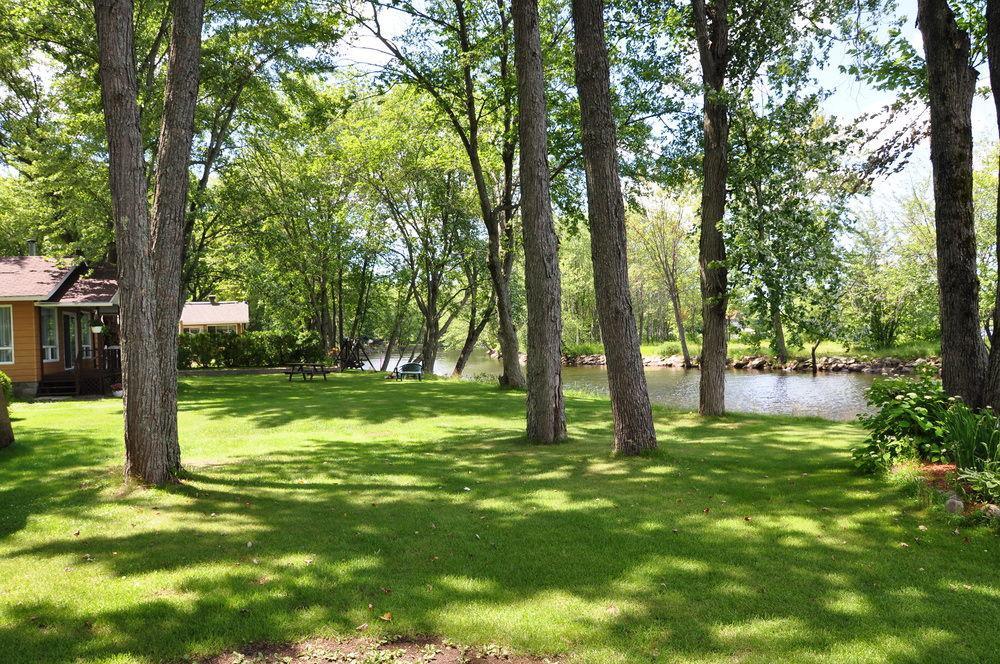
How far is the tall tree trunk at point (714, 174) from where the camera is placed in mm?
11164

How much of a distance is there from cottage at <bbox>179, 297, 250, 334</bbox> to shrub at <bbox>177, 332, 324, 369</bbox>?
41.0 feet

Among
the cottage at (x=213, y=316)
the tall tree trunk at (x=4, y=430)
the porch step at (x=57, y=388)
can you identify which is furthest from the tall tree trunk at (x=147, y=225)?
the cottage at (x=213, y=316)

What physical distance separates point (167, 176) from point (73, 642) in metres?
4.90

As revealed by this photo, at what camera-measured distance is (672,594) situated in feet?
13.0

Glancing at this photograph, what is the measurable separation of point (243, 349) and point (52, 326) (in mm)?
10482

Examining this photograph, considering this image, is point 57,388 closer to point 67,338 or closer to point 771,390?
point 67,338

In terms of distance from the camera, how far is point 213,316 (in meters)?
43.6

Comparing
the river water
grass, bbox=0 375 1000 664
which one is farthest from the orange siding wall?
the river water

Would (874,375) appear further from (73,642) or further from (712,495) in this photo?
(73,642)

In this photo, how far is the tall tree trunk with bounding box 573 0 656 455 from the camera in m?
7.46

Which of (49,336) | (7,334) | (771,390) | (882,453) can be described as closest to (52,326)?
(49,336)

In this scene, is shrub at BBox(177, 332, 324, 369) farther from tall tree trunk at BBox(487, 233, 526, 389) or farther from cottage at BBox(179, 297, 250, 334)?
tall tree trunk at BBox(487, 233, 526, 389)

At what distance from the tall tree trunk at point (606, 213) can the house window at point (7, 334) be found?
62.7 ft

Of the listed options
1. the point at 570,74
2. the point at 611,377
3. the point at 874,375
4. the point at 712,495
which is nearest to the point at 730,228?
the point at 611,377
